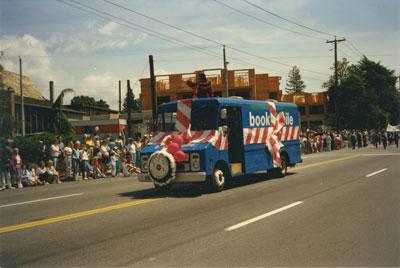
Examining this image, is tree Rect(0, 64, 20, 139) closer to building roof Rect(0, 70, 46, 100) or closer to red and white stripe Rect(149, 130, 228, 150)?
red and white stripe Rect(149, 130, 228, 150)

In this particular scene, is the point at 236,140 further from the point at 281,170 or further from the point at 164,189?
the point at 281,170

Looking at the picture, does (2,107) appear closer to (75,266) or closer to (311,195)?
(311,195)

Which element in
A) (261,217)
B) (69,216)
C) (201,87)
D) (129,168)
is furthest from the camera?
(129,168)

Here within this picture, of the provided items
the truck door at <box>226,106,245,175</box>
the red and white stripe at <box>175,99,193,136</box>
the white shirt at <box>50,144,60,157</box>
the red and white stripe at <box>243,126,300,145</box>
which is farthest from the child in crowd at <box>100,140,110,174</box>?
the truck door at <box>226,106,245,175</box>

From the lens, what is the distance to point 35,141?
21094 millimetres

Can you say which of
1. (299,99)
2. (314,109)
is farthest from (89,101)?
(314,109)

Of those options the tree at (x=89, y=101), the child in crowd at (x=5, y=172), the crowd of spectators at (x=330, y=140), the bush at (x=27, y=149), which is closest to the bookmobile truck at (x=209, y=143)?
the child in crowd at (x=5, y=172)

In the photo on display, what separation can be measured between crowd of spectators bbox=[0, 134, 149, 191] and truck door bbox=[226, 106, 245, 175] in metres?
8.93

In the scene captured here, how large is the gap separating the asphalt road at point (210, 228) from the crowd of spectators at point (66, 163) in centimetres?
535

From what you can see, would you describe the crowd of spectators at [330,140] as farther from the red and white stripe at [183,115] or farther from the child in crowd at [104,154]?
the red and white stripe at [183,115]

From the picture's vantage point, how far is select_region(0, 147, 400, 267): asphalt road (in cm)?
552

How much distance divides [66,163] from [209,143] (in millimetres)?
10478

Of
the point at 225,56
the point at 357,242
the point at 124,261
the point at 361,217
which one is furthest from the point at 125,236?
the point at 225,56

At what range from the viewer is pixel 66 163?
1953 centimetres
